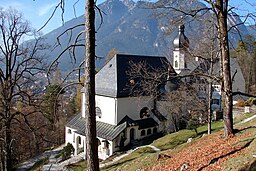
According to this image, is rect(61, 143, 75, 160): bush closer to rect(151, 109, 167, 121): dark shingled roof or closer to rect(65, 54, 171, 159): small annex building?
rect(65, 54, 171, 159): small annex building

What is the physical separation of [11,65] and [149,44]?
583 ft

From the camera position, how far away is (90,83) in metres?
6.61

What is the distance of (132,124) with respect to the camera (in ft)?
88.8

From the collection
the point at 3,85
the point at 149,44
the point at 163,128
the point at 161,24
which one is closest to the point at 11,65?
the point at 3,85

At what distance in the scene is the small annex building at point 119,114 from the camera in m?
26.3

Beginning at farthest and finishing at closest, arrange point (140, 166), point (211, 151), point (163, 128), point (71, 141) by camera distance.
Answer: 1. point (71, 141)
2. point (163, 128)
3. point (140, 166)
4. point (211, 151)

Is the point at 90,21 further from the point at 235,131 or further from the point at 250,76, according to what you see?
the point at 250,76

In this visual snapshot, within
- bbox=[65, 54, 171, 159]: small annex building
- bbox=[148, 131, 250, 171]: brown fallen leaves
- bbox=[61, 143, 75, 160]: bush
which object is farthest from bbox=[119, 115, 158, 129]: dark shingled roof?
bbox=[148, 131, 250, 171]: brown fallen leaves

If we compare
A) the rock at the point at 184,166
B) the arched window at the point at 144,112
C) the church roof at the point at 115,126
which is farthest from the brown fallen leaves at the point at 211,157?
the arched window at the point at 144,112

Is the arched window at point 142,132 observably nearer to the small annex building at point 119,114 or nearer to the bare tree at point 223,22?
the small annex building at point 119,114

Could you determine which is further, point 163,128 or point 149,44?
point 149,44

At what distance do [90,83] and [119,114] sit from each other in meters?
20.8

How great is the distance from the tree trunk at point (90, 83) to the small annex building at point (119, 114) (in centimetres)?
1874

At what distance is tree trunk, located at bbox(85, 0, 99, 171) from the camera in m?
6.40
